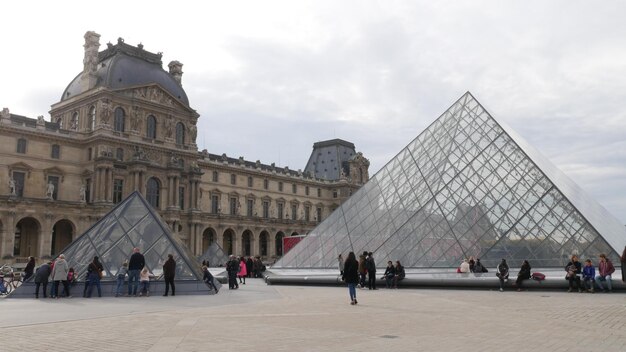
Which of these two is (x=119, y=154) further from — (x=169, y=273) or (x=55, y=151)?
(x=169, y=273)

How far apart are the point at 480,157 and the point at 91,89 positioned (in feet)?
118

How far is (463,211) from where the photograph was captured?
1866cm

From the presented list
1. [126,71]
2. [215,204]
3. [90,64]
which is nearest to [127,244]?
[126,71]

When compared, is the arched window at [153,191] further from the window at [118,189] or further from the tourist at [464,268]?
the tourist at [464,268]

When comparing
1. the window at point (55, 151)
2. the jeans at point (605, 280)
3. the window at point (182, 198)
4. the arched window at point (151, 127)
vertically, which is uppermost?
the arched window at point (151, 127)

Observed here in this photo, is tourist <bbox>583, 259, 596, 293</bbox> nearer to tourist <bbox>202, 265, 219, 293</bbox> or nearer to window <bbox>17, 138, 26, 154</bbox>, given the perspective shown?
tourist <bbox>202, 265, 219, 293</bbox>

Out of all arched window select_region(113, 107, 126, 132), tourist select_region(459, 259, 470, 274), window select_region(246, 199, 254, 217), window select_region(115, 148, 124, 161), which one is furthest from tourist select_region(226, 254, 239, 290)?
window select_region(246, 199, 254, 217)

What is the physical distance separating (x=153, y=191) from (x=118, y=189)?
3.49 m

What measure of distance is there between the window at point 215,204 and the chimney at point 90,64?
1735cm

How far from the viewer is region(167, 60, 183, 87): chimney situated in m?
55.9

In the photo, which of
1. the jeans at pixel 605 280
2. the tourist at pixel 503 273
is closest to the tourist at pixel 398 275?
the tourist at pixel 503 273

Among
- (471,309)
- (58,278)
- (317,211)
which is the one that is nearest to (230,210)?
(317,211)

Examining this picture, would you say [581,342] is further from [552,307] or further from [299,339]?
[552,307]

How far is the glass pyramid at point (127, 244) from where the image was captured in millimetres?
14406
